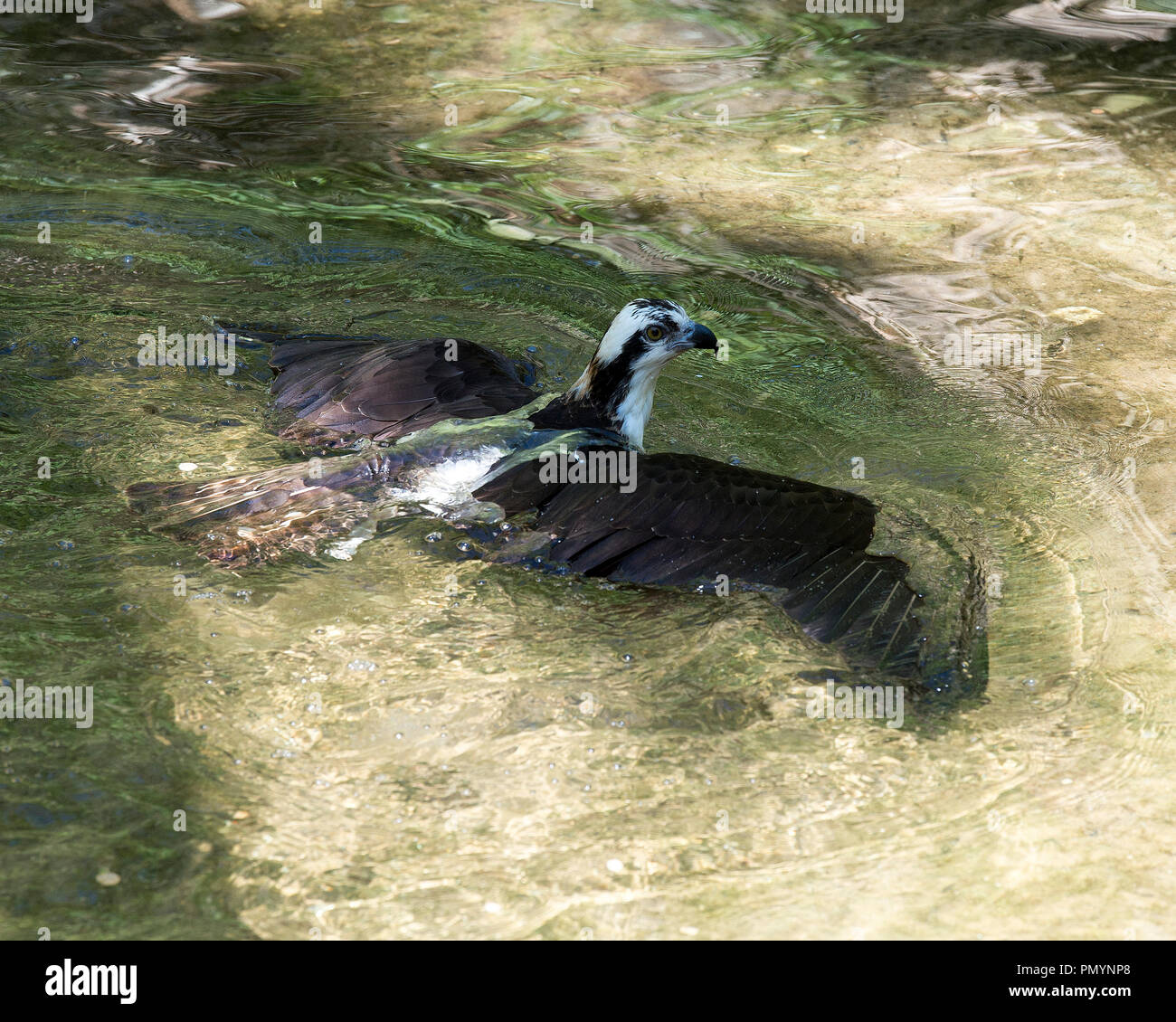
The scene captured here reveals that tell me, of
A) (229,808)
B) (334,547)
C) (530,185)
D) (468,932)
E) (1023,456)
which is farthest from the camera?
(530,185)

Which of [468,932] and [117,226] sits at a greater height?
[117,226]

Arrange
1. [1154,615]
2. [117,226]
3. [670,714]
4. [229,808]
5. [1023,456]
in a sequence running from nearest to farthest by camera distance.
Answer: [229,808] < [670,714] < [1154,615] < [1023,456] < [117,226]

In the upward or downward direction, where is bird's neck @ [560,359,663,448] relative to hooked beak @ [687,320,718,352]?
downward

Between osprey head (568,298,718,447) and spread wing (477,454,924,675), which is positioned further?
osprey head (568,298,718,447)

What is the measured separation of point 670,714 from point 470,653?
806 mm

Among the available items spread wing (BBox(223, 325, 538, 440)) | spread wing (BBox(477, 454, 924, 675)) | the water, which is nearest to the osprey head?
spread wing (BBox(223, 325, 538, 440))

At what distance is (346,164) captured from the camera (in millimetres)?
9352

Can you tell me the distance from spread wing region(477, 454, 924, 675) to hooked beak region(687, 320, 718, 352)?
A: 0.95 m

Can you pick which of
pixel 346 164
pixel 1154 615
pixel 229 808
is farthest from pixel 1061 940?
pixel 346 164

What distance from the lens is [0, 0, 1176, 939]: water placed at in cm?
383

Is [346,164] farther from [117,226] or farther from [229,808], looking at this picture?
[229,808]

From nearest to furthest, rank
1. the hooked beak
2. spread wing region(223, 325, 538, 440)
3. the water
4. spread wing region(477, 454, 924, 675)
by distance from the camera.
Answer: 1. the water
2. spread wing region(477, 454, 924, 675)
3. spread wing region(223, 325, 538, 440)
4. the hooked beak

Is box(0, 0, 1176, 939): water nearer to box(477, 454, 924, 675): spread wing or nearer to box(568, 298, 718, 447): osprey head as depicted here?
box(477, 454, 924, 675): spread wing

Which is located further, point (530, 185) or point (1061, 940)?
point (530, 185)
